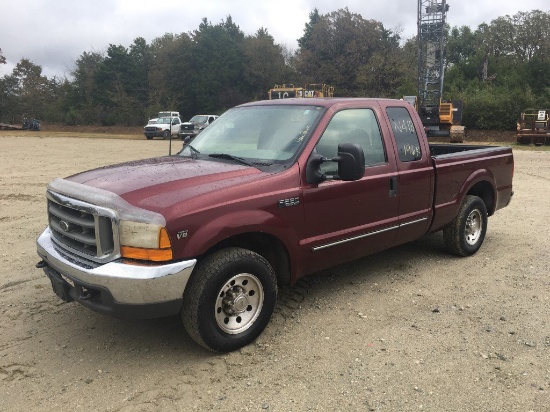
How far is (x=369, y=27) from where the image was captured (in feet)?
176

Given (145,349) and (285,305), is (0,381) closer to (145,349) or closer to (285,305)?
(145,349)

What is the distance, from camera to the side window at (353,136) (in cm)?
414

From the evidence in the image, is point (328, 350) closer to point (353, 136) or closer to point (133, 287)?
point (133, 287)

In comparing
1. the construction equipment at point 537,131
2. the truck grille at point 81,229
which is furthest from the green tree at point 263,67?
the truck grille at point 81,229

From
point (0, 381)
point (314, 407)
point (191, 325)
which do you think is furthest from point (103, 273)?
point (314, 407)

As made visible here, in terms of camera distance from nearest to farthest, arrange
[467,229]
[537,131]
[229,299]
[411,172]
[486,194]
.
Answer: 1. [229,299]
2. [411,172]
3. [467,229]
4. [486,194]
5. [537,131]

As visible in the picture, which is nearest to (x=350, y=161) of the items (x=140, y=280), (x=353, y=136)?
(x=353, y=136)

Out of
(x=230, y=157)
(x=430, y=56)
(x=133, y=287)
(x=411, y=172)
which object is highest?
(x=430, y=56)

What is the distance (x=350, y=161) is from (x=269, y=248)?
3.09ft

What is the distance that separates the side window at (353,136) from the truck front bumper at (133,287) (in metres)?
1.57

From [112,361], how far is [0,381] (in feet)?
2.32

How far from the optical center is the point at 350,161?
3.68 metres

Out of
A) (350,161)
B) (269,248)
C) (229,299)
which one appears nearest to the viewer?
(229,299)

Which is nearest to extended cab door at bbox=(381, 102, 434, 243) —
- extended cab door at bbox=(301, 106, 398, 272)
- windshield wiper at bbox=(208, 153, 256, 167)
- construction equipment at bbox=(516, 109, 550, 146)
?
extended cab door at bbox=(301, 106, 398, 272)
